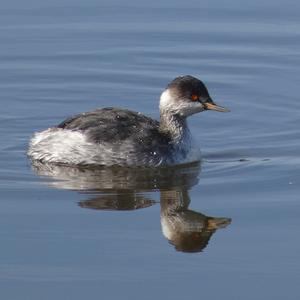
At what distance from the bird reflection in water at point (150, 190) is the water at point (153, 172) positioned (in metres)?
0.02

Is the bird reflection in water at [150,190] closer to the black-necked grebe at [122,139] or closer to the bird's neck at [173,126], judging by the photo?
the black-necked grebe at [122,139]

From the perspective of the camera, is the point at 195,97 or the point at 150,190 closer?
the point at 150,190

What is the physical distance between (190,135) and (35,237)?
2.85 meters

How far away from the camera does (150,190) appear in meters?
10.2

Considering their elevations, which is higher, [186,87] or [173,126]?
[186,87]

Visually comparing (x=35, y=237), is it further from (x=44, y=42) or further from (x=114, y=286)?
(x=44, y=42)

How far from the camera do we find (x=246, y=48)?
1435cm

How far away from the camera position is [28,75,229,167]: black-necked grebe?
1084cm

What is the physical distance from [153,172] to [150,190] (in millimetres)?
656

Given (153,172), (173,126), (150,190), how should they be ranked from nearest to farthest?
(150,190) → (153,172) → (173,126)

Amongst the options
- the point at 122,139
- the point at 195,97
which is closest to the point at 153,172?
the point at 122,139

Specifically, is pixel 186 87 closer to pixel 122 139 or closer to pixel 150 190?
pixel 122 139

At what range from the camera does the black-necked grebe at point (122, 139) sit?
10.8 meters

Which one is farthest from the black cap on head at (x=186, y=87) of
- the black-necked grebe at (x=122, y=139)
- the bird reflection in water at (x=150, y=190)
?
the bird reflection in water at (x=150, y=190)
